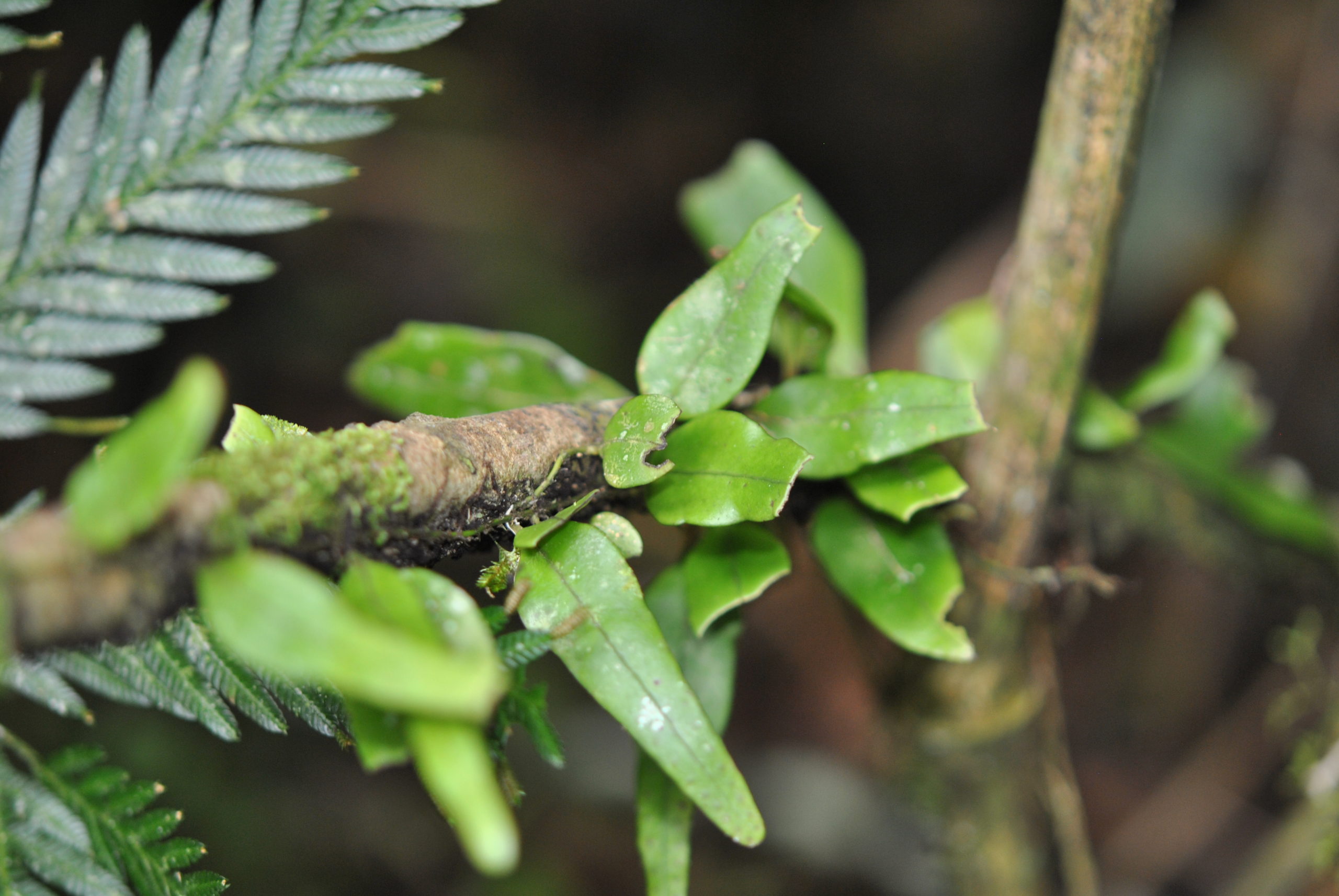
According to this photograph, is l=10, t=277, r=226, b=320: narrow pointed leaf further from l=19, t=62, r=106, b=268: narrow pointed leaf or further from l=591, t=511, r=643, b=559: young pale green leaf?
l=591, t=511, r=643, b=559: young pale green leaf

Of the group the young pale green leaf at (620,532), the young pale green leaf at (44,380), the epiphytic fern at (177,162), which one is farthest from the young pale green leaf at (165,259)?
the young pale green leaf at (620,532)

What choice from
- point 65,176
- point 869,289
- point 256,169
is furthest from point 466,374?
point 869,289

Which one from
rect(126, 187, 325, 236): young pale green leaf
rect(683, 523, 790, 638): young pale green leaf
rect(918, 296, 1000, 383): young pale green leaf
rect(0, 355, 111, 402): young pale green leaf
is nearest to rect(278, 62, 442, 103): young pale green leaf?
rect(126, 187, 325, 236): young pale green leaf

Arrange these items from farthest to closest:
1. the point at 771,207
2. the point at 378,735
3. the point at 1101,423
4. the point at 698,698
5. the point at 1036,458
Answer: the point at 771,207 → the point at 1101,423 → the point at 1036,458 → the point at 698,698 → the point at 378,735

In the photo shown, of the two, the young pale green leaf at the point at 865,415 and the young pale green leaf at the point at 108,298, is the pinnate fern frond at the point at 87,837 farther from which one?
the young pale green leaf at the point at 865,415

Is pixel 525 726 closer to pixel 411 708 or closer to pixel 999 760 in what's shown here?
pixel 411 708

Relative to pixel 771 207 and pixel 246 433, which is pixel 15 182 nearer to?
pixel 246 433

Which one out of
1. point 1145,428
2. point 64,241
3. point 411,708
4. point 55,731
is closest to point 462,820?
point 411,708
